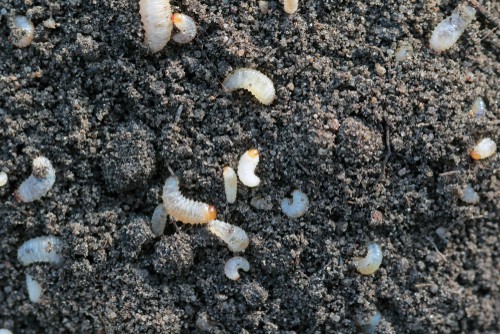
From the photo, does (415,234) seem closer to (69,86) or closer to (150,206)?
(150,206)

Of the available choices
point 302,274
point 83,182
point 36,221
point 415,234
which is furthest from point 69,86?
point 415,234

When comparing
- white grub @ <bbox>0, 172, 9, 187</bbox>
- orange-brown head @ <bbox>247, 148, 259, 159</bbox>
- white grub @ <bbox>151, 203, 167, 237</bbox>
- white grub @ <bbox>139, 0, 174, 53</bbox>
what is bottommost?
white grub @ <bbox>0, 172, 9, 187</bbox>

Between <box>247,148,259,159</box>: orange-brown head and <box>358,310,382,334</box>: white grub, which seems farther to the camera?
<box>358,310,382,334</box>: white grub

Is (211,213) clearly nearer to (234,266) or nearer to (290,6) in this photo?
(234,266)

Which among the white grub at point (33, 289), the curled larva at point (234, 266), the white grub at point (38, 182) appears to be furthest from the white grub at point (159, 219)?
the white grub at point (33, 289)

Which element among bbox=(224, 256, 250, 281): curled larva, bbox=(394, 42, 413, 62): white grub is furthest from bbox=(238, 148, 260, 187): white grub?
bbox=(394, 42, 413, 62): white grub

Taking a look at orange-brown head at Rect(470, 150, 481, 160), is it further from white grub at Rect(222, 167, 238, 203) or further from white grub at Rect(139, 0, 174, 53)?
white grub at Rect(139, 0, 174, 53)

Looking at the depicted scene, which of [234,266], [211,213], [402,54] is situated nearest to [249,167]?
[211,213]
